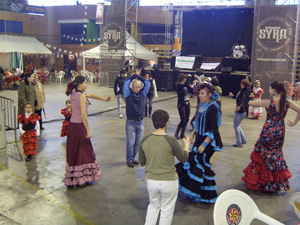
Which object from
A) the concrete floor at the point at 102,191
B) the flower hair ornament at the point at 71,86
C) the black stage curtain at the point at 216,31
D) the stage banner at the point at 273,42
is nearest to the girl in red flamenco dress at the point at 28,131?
the concrete floor at the point at 102,191

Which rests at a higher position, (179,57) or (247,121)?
(179,57)

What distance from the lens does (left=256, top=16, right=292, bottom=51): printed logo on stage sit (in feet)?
59.3

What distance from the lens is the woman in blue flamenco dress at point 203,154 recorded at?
4.64 meters

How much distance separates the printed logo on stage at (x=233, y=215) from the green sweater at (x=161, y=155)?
0.76m

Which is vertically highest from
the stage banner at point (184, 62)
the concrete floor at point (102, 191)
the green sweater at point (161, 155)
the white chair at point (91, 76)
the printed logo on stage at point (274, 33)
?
the printed logo on stage at point (274, 33)

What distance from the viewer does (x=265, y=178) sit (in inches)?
205

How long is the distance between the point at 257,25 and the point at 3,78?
15656mm

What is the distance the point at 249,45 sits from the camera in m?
23.2

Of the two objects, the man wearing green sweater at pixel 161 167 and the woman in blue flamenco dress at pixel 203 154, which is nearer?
the man wearing green sweater at pixel 161 167

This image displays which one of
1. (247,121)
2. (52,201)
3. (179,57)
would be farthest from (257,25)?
(52,201)

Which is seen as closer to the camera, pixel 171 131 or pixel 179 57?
pixel 171 131

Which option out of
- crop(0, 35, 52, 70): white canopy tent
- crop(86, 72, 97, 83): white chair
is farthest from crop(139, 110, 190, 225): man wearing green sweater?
crop(86, 72, 97, 83): white chair

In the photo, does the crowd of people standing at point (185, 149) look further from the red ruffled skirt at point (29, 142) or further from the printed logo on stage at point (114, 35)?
the printed logo on stage at point (114, 35)

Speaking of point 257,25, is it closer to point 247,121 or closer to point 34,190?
point 247,121
